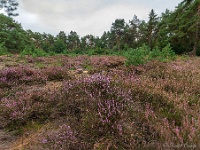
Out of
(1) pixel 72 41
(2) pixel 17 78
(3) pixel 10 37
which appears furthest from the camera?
(1) pixel 72 41

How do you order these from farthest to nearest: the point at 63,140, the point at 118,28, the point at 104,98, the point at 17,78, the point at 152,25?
the point at 118,28 < the point at 152,25 < the point at 17,78 < the point at 104,98 < the point at 63,140

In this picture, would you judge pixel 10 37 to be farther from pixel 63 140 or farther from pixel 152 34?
pixel 152 34

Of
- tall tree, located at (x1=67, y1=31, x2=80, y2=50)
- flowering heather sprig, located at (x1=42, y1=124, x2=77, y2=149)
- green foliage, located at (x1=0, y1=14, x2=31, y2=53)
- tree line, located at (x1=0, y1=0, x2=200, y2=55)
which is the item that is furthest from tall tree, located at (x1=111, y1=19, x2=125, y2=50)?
flowering heather sprig, located at (x1=42, y1=124, x2=77, y2=149)

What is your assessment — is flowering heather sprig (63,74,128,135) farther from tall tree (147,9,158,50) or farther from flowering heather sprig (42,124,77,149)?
tall tree (147,9,158,50)

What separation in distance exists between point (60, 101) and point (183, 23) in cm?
3022

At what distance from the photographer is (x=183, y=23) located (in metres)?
27.5

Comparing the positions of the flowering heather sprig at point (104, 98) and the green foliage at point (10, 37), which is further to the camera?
the green foliage at point (10, 37)

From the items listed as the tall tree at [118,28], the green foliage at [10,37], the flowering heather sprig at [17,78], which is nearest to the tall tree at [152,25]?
the tall tree at [118,28]

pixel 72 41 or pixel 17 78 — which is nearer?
pixel 17 78

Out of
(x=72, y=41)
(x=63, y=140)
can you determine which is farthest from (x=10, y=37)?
(x=72, y=41)

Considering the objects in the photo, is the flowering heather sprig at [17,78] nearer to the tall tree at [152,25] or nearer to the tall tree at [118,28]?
the tall tree at [152,25]

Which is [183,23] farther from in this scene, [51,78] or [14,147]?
[14,147]

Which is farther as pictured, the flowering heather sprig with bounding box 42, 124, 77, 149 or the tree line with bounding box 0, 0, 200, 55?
the tree line with bounding box 0, 0, 200, 55

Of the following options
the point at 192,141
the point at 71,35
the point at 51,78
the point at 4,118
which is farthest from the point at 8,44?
the point at 71,35
